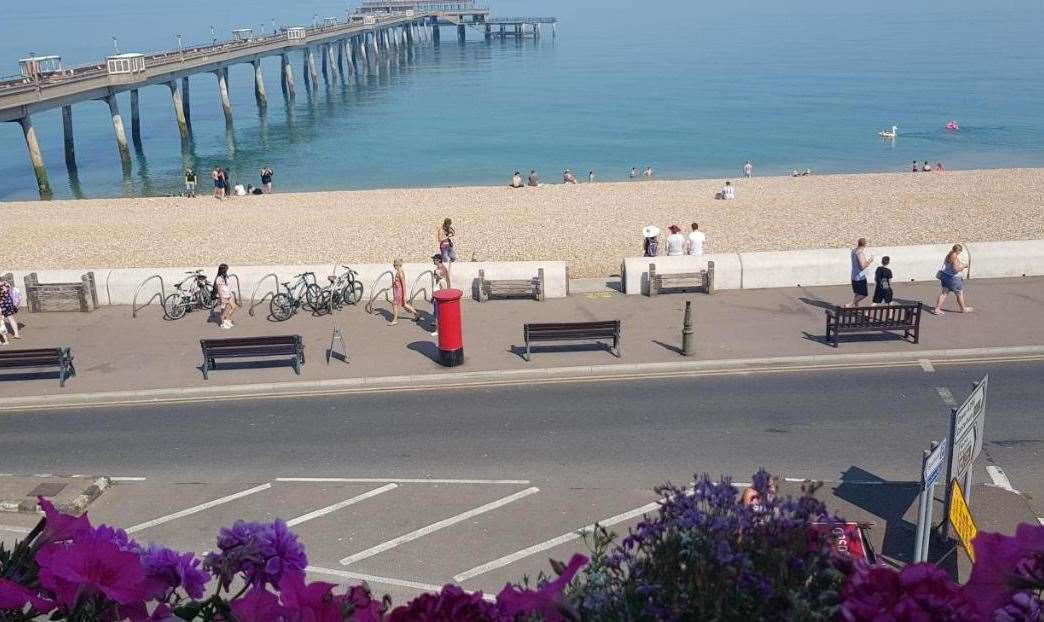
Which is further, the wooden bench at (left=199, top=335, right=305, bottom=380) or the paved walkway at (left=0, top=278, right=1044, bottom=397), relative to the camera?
the paved walkway at (left=0, top=278, right=1044, bottom=397)

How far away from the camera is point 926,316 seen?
57.5 feet

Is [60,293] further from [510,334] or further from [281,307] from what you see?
[510,334]

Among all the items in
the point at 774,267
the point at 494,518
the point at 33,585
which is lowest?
the point at 494,518

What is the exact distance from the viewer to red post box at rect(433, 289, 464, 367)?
50.8 feet

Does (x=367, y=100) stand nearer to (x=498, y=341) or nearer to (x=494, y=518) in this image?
(x=498, y=341)

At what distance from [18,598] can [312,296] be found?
16338 millimetres

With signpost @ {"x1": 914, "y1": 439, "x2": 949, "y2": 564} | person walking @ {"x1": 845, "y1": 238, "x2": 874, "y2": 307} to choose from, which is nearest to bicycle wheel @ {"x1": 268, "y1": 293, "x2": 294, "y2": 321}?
person walking @ {"x1": 845, "y1": 238, "x2": 874, "y2": 307}

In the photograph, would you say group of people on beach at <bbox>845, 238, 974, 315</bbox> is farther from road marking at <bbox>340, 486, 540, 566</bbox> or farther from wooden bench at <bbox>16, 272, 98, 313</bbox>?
wooden bench at <bbox>16, 272, 98, 313</bbox>

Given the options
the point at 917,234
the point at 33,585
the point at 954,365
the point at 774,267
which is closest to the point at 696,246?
the point at 774,267

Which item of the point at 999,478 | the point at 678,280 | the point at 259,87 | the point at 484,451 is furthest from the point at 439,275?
the point at 259,87

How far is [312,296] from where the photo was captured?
63.0 ft

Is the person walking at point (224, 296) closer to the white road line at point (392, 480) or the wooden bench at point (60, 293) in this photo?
the wooden bench at point (60, 293)

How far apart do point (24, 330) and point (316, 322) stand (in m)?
5.69

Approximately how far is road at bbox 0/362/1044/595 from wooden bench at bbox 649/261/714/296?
178 inches
